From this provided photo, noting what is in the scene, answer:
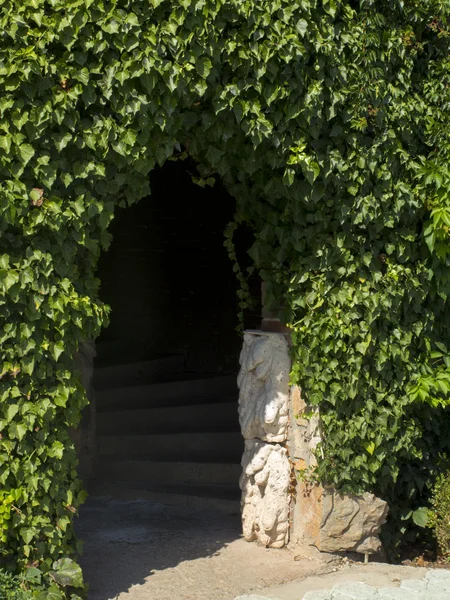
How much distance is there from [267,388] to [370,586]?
50.5 inches

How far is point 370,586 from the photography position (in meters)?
4.40

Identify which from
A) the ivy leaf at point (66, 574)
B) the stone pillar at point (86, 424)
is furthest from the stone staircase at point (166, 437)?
the ivy leaf at point (66, 574)

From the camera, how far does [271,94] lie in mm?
4305

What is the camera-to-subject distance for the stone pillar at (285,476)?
16.1 ft

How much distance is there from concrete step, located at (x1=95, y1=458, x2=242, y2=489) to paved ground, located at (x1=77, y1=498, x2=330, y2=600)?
392mm

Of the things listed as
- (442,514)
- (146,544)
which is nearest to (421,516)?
(442,514)

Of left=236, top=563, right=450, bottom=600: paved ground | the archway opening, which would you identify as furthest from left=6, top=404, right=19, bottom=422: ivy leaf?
the archway opening

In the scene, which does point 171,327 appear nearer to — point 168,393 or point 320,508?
point 168,393

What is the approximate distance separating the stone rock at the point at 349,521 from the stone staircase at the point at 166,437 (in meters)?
1.07

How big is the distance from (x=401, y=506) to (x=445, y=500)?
339 mm

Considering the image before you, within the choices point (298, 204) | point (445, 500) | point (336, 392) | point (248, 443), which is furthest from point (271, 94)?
point (445, 500)

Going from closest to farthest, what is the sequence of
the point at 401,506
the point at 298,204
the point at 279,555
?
the point at 298,204 < the point at 279,555 < the point at 401,506

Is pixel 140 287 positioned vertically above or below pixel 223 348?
above

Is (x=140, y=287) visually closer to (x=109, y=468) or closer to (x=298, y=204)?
(x=109, y=468)
